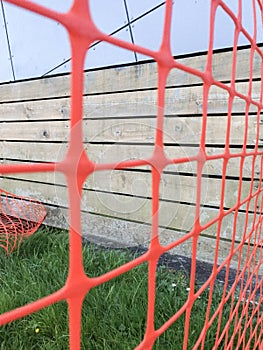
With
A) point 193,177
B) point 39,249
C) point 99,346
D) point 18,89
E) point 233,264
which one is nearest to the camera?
point 99,346

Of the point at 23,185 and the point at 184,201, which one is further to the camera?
the point at 23,185

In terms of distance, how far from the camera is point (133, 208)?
1.84m

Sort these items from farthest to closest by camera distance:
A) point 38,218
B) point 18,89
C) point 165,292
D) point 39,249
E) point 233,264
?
point 18,89 < point 38,218 < point 39,249 < point 233,264 < point 165,292

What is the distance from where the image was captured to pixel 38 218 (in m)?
1.96

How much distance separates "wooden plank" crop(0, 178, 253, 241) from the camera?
148cm

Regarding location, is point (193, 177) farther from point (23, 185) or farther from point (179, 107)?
point (23, 185)

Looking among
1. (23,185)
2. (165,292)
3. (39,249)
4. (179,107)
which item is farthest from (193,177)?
(23,185)

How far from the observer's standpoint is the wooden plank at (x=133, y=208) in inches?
58.1

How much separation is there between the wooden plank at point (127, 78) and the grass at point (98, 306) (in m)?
0.89

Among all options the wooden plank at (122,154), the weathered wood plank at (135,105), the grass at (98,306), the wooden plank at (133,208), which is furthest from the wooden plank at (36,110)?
the grass at (98,306)

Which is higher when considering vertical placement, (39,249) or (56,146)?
(56,146)

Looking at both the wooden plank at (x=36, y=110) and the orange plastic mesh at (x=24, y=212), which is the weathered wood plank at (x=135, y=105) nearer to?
the wooden plank at (x=36, y=110)

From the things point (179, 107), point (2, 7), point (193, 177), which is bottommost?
point (193, 177)

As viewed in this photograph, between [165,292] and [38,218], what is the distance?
1031 mm
